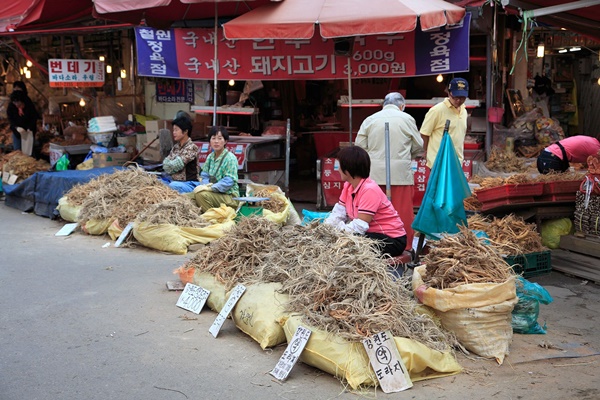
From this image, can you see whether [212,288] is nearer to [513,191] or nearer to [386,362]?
[386,362]

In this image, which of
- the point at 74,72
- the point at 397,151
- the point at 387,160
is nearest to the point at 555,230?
the point at 397,151

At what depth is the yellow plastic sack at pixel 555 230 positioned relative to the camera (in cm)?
834

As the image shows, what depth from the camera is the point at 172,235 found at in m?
8.39

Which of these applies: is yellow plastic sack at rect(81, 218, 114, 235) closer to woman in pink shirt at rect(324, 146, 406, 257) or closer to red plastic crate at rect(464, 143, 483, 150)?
woman in pink shirt at rect(324, 146, 406, 257)

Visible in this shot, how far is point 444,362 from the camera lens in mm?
4598

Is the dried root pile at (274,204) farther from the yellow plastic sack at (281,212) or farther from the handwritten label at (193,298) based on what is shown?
the handwritten label at (193,298)

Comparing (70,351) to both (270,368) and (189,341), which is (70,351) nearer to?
(189,341)

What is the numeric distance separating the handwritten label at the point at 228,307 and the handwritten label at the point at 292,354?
35.8 inches

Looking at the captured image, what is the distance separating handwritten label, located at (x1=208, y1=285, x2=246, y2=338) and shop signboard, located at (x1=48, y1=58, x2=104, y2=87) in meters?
9.87

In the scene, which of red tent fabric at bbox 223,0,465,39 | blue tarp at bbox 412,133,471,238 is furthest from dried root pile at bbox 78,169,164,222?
blue tarp at bbox 412,133,471,238

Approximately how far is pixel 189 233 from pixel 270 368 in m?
4.00

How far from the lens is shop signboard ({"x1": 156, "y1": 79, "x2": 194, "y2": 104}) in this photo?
13781 mm

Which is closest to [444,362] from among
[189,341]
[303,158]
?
[189,341]

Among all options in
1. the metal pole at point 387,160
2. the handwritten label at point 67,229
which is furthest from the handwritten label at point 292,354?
the handwritten label at point 67,229
